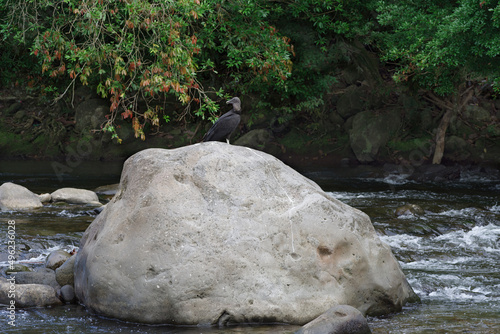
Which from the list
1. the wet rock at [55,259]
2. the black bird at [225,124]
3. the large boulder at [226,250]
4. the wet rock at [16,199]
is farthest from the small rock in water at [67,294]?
the wet rock at [16,199]

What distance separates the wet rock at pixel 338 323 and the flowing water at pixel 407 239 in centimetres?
32

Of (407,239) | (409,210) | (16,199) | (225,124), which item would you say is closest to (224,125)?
(225,124)

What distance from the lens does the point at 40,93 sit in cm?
1878

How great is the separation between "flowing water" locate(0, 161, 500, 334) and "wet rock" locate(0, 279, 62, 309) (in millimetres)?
121

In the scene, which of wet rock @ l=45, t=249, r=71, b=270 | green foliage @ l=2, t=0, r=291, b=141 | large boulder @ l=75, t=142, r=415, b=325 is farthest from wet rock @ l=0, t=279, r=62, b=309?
green foliage @ l=2, t=0, r=291, b=141

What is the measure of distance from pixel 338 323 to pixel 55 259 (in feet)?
12.5

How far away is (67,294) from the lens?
19.2ft

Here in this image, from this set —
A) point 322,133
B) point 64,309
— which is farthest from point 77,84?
point 64,309

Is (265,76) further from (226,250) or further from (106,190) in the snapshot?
(226,250)

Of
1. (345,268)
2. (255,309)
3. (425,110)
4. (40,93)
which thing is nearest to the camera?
(255,309)

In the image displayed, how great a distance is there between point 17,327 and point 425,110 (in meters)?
14.6

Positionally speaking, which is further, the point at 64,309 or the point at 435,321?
the point at 64,309

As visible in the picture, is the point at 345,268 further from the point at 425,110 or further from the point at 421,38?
the point at 425,110

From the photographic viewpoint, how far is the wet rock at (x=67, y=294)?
229 inches
